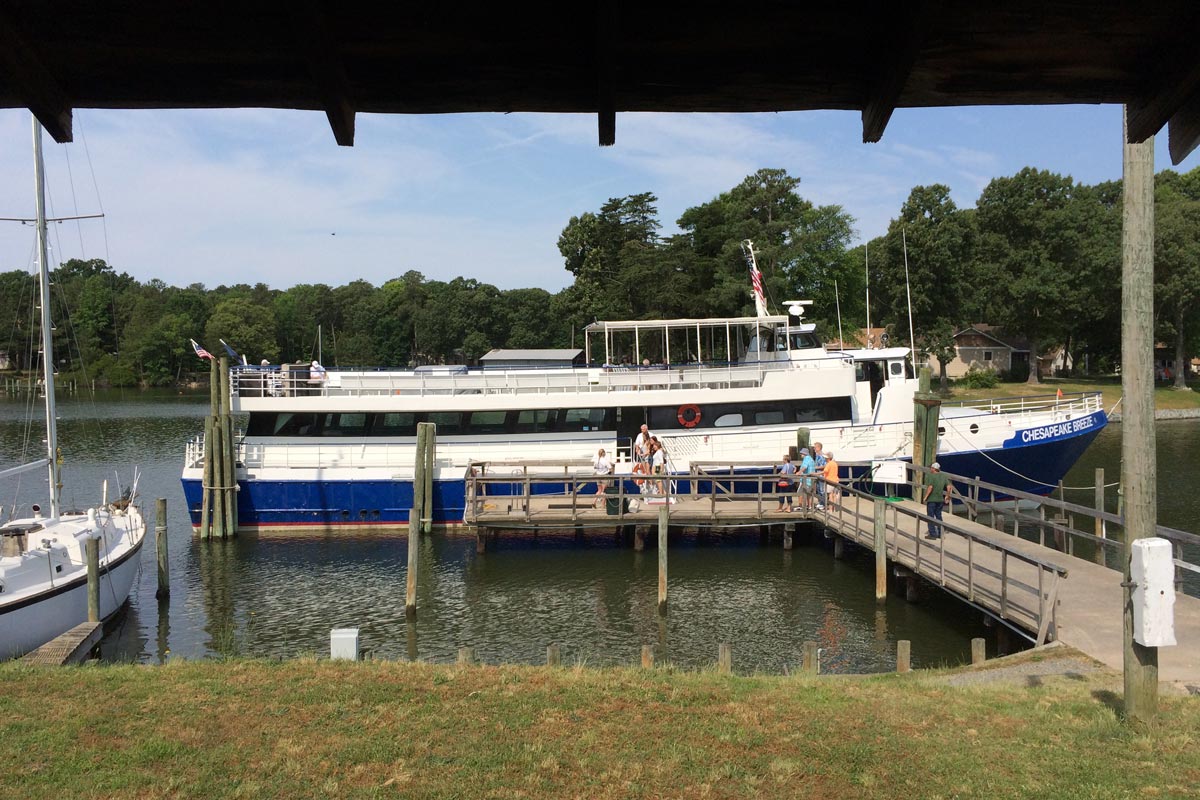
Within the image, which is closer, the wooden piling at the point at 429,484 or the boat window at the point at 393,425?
the wooden piling at the point at 429,484

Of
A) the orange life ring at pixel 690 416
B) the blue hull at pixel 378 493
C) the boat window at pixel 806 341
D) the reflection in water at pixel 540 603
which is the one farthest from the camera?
the boat window at pixel 806 341

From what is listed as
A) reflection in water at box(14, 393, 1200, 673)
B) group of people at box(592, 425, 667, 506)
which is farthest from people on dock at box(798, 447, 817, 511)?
group of people at box(592, 425, 667, 506)

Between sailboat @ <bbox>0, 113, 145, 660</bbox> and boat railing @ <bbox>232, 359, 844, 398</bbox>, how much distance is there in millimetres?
5312

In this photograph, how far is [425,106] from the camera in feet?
13.6

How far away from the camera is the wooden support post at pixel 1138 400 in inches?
276

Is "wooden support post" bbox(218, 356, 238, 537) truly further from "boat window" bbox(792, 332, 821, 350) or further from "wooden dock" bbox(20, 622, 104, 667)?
"boat window" bbox(792, 332, 821, 350)

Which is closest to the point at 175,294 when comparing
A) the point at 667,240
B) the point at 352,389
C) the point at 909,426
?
the point at 667,240

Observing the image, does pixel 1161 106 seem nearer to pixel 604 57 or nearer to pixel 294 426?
pixel 604 57

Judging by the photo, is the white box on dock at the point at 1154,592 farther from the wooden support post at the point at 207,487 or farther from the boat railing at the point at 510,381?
the wooden support post at the point at 207,487

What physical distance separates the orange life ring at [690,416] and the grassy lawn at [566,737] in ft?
50.9

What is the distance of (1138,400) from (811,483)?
43.3 ft

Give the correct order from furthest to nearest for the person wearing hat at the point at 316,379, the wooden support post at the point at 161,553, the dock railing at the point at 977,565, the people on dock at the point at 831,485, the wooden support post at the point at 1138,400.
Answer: the person wearing hat at the point at 316,379
the people on dock at the point at 831,485
the wooden support post at the point at 161,553
the dock railing at the point at 977,565
the wooden support post at the point at 1138,400

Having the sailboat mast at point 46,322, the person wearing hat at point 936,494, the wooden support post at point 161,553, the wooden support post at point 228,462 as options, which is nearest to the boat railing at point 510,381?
the wooden support post at point 228,462

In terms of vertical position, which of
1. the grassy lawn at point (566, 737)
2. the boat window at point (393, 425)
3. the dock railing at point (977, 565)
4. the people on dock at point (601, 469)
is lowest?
the dock railing at point (977, 565)
